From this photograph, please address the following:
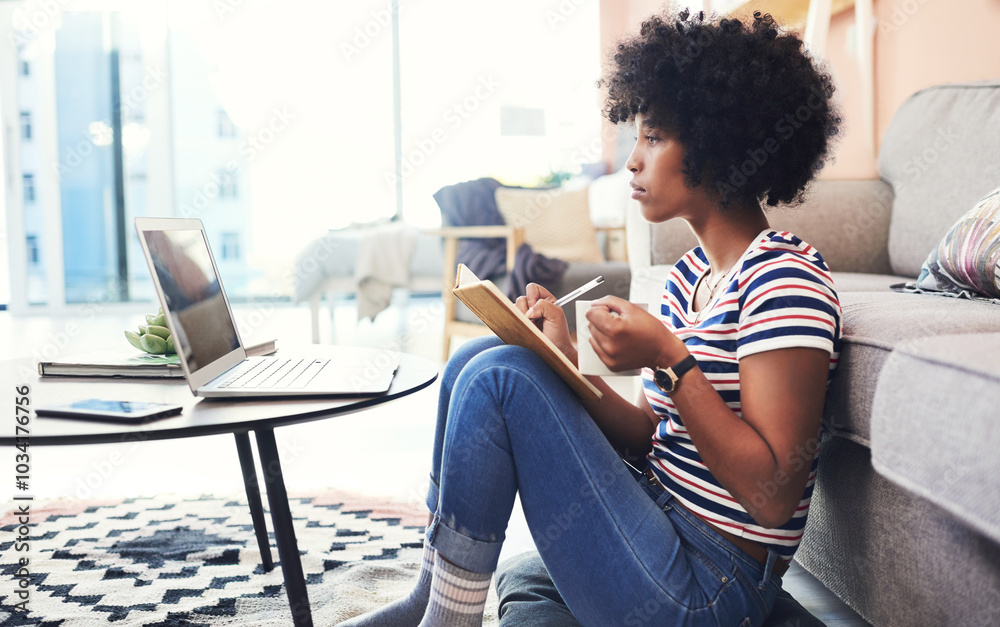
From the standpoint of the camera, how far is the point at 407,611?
903mm

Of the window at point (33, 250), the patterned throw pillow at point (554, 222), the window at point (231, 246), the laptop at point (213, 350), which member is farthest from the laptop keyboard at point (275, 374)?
the window at point (33, 250)

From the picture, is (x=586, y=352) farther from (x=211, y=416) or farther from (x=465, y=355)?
(x=211, y=416)

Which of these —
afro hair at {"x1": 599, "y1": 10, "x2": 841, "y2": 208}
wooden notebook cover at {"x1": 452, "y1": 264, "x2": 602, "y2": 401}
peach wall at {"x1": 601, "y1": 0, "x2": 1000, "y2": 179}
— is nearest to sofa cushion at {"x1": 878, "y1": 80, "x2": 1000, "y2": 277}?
peach wall at {"x1": 601, "y1": 0, "x2": 1000, "y2": 179}

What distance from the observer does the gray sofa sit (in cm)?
55

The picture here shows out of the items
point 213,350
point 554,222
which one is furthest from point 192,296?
point 554,222

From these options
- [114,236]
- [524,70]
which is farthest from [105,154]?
[524,70]

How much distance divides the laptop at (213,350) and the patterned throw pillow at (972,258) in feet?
2.99

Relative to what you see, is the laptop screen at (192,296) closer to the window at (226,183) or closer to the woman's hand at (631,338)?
the woman's hand at (631,338)

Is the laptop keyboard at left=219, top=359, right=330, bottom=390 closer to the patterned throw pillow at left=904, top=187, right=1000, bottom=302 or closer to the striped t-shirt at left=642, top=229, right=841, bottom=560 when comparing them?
the striped t-shirt at left=642, top=229, right=841, bottom=560

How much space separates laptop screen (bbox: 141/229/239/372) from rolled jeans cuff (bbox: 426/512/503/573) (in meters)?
0.37

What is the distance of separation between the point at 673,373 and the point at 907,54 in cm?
236

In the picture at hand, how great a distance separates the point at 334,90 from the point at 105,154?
179 cm

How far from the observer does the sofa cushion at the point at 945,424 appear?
0.52m

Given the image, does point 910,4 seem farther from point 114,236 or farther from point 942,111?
point 114,236
